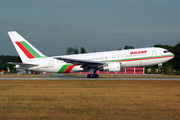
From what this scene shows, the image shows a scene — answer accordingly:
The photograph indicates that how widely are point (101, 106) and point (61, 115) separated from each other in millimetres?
2601

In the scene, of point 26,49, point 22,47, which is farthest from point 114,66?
point 22,47

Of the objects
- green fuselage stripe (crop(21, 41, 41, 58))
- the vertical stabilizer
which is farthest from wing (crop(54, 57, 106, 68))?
the vertical stabilizer

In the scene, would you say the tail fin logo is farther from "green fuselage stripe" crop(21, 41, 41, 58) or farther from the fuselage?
the fuselage

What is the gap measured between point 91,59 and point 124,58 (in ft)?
16.6

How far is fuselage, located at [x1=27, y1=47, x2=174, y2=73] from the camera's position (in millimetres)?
34812

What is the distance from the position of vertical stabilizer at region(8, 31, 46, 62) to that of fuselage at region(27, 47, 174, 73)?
1.10 m

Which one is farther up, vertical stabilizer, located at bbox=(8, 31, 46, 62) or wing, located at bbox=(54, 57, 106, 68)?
vertical stabilizer, located at bbox=(8, 31, 46, 62)

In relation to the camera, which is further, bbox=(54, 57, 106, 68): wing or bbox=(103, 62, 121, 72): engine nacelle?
bbox=(54, 57, 106, 68): wing

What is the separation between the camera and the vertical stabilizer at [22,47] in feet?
123

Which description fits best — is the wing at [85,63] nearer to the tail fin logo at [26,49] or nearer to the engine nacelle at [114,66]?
the engine nacelle at [114,66]

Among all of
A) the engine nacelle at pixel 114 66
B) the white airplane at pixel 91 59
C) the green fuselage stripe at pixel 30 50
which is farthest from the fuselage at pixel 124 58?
the engine nacelle at pixel 114 66

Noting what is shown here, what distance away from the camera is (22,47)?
37375mm

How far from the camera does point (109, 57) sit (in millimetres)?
35656

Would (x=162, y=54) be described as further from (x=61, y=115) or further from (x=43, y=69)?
(x=61, y=115)
